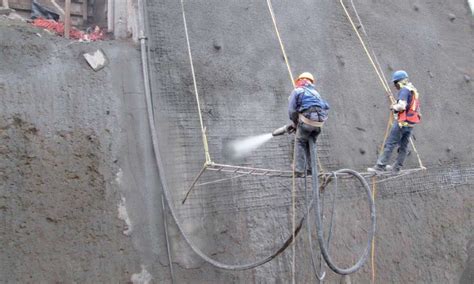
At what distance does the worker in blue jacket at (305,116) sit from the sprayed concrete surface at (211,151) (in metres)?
1.31

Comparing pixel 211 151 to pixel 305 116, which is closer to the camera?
pixel 305 116

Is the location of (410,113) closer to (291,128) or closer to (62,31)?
(291,128)

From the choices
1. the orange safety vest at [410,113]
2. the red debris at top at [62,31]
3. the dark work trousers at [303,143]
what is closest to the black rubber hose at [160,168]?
the dark work trousers at [303,143]

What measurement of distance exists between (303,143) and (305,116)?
332mm

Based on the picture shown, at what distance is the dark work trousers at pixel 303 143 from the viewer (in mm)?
5391

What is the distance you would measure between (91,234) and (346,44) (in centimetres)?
550

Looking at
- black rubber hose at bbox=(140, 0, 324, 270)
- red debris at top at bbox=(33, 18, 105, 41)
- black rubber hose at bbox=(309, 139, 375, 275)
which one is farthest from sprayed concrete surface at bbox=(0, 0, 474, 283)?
black rubber hose at bbox=(309, 139, 375, 275)

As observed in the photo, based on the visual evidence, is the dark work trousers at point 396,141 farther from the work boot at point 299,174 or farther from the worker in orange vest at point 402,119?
the work boot at point 299,174

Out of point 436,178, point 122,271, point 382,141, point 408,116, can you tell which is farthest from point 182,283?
point 436,178

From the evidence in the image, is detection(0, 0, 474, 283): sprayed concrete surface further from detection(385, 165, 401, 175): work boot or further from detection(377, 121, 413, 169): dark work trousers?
detection(377, 121, 413, 169): dark work trousers

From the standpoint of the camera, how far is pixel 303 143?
553 cm

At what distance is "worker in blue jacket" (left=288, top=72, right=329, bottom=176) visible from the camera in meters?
5.36

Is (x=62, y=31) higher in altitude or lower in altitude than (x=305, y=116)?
higher

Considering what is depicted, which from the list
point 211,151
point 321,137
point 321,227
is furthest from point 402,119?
point 211,151
